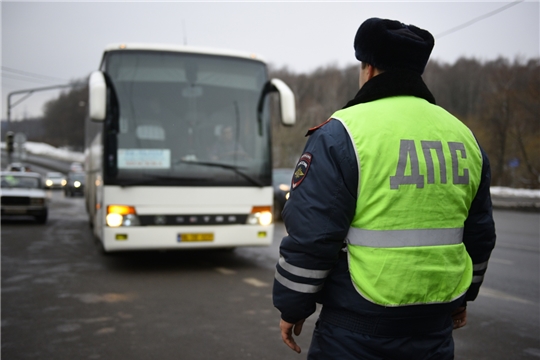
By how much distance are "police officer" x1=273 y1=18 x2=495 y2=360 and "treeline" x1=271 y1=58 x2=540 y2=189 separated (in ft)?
107

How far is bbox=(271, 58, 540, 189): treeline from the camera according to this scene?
111ft

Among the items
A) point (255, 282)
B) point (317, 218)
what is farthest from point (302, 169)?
point (255, 282)

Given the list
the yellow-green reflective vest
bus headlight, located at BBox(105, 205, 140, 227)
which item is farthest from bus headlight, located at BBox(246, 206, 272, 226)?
the yellow-green reflective vest

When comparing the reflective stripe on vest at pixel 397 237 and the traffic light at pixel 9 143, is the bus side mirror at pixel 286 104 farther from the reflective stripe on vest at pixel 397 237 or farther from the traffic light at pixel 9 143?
the traffic light at pixel 9 143

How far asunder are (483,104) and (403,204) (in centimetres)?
5432

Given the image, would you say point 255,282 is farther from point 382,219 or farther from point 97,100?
point 382,219

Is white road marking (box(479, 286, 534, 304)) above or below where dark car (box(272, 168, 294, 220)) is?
above

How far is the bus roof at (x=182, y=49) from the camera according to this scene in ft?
26.5

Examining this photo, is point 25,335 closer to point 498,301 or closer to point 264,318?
point 264,318

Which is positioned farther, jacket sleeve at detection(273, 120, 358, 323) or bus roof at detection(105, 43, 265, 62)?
bus roof at detection(105, 43, 265, 62)

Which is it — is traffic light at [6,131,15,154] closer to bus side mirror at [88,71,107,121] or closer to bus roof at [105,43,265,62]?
bus roof at [105,43,265,62]

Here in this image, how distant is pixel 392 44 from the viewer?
2186mm

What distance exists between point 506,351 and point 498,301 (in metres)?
2.05

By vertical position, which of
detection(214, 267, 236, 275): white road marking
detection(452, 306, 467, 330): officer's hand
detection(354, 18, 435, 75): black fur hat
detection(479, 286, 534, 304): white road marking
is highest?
detection(354, 18, 435, 75): black fur hat
